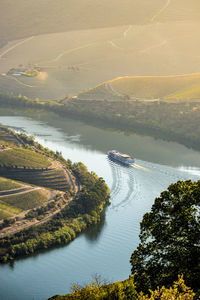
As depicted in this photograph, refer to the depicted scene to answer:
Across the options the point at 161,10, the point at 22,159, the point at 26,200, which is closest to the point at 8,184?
the point at 26,200

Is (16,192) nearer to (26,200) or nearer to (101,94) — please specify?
(26,200)

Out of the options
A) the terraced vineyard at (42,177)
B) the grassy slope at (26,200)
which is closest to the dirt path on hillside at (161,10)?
the terraced vineyard at (42,177)

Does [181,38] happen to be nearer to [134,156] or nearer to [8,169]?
[134,156]

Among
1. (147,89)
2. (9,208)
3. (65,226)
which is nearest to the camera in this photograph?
(65,226)

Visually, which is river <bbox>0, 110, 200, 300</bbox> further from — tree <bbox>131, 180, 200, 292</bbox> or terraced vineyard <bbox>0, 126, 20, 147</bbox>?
tree <bbox>131, 180, 200, 292</bbox>

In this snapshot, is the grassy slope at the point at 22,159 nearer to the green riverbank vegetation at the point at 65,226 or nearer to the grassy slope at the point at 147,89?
the green riverbank vegetation at the point at 65,226

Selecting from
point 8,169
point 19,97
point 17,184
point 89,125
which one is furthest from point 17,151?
point 19,97
